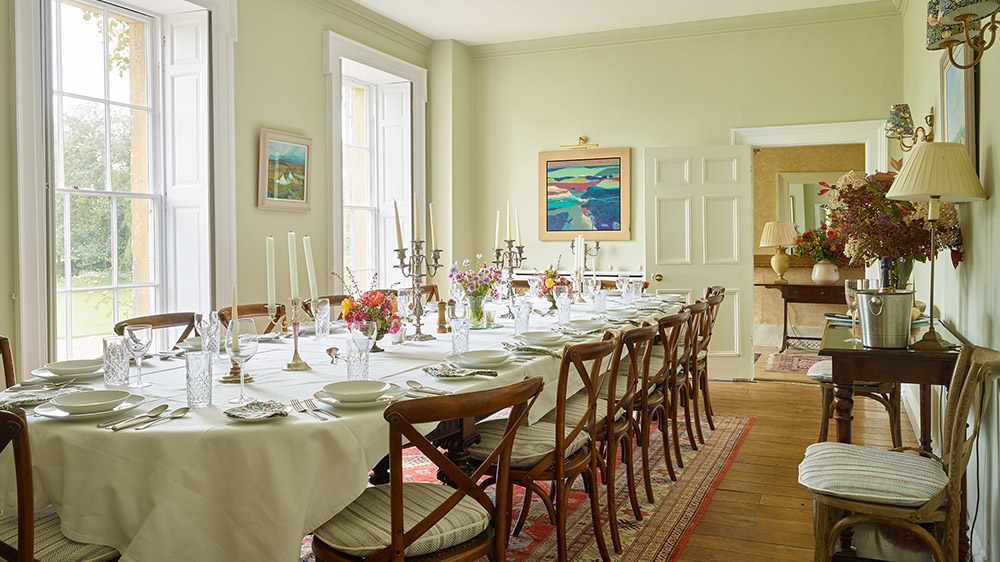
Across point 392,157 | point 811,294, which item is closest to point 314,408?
point 392,157

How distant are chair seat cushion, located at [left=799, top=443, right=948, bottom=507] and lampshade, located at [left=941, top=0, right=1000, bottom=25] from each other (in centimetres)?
142

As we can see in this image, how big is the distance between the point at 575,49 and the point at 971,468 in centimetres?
542

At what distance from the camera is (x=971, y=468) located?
3.04 meters

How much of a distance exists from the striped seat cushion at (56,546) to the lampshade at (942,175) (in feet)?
9.39

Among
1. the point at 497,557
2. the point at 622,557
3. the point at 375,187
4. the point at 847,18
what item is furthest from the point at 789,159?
the point at 497,557

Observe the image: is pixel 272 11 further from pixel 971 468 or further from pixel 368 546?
pixel 971 468

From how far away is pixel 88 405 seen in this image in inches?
76.8

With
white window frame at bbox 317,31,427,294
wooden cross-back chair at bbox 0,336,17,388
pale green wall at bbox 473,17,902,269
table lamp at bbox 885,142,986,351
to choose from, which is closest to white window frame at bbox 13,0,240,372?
wooden cross-back chair at bbox 0,336,17,388

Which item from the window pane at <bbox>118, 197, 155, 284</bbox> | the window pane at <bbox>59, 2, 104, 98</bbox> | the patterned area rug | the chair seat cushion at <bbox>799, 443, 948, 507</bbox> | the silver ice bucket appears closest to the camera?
the chair seat cushion at <bbox>799, 443, 948, 507</bbox>

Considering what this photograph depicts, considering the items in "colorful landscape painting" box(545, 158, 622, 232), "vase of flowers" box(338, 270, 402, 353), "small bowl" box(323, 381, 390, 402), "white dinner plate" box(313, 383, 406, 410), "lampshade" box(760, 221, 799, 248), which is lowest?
"white dinner plate" box(313, 383, 406, 410)

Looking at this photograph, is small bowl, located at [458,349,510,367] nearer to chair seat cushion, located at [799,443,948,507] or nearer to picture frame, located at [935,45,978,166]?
chair seat cushion, located at [799,443,948,507]

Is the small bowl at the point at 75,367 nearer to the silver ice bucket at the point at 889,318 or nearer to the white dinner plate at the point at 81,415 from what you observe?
the white dinner plate at the point at 81,415

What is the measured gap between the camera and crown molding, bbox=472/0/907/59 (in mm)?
6258

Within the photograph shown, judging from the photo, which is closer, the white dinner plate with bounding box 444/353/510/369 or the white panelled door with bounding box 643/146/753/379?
the white dinner plate with bounding box 444/353/510/369
